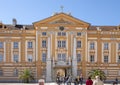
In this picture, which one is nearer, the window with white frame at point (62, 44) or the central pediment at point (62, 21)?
the central pediment at point (62, 21)

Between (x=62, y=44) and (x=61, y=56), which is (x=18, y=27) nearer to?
(x=62, y=44)

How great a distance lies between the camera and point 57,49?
2589 inches

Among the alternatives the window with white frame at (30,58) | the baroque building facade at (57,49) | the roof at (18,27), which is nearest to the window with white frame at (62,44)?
the baroque building facade at (57,49)

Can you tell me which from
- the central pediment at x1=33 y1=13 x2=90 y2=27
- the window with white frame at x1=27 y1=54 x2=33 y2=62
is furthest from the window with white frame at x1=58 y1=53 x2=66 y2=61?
the central pediment at x1=33 y1=13 x2=90 y2=27

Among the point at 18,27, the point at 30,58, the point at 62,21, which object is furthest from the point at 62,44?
the point at 18,27

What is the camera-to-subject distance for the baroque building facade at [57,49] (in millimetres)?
65438

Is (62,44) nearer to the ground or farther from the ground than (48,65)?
farther from the ground

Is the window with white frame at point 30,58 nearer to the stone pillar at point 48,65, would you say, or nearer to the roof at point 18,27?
the stone pillar at point 48,65

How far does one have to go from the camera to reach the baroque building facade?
65438 mm

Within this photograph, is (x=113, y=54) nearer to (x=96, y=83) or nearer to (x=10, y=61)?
(x=10, y=61)

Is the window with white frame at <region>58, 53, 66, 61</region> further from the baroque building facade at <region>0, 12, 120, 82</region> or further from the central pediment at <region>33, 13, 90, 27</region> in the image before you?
the central pediment at <region>33, 13, 90, 27</region>

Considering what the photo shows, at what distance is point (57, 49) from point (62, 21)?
528 centimetres

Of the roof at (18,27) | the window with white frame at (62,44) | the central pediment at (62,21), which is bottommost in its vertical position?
the window with white frame at (62,44)

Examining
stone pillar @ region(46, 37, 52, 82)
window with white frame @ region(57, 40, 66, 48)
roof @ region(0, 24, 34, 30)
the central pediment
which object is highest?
the central pediment
